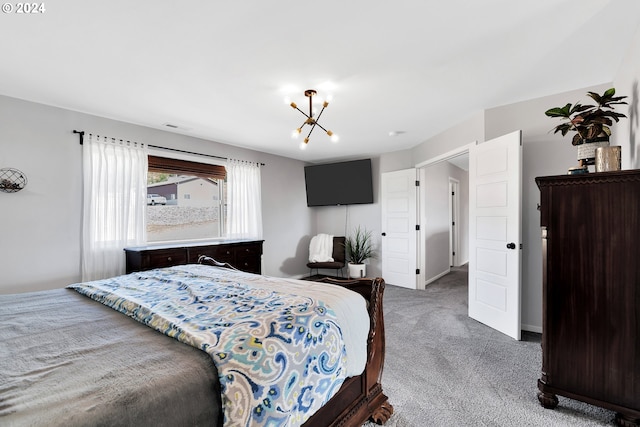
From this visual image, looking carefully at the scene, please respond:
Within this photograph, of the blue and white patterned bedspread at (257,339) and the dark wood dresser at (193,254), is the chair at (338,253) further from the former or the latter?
the blue and white patterned bedspread at (257,339)

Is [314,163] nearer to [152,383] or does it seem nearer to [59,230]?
[59,230]

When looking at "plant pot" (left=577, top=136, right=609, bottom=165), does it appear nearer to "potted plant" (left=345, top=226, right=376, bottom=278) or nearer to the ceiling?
the ceiling

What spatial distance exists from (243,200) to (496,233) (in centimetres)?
351

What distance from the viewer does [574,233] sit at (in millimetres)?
1808

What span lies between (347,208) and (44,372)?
5162 millimetres

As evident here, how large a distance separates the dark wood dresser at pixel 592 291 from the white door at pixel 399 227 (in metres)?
2.91

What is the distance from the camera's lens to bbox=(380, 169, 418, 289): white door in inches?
190

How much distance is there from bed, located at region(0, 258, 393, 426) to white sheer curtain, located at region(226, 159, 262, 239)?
2813 millimetres

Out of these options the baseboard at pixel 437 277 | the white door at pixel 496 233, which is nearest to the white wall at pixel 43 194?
the white door at pixel 496 233

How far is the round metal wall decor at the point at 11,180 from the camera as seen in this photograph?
2633mm

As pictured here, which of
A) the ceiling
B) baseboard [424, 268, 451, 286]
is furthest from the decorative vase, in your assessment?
baseboard [424, 268, 451, 286]

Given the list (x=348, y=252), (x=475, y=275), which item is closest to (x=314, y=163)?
(x=348, y=252)

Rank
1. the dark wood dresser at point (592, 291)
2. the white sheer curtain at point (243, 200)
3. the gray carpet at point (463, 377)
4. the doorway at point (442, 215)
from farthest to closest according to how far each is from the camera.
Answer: the doorway at point (442, 215) → the white sheer curtain at point (243, 200) → the gray carpet at point (463, 377) → the dark wood dresser at point (592, 291)

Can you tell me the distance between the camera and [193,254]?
357 centimetres
